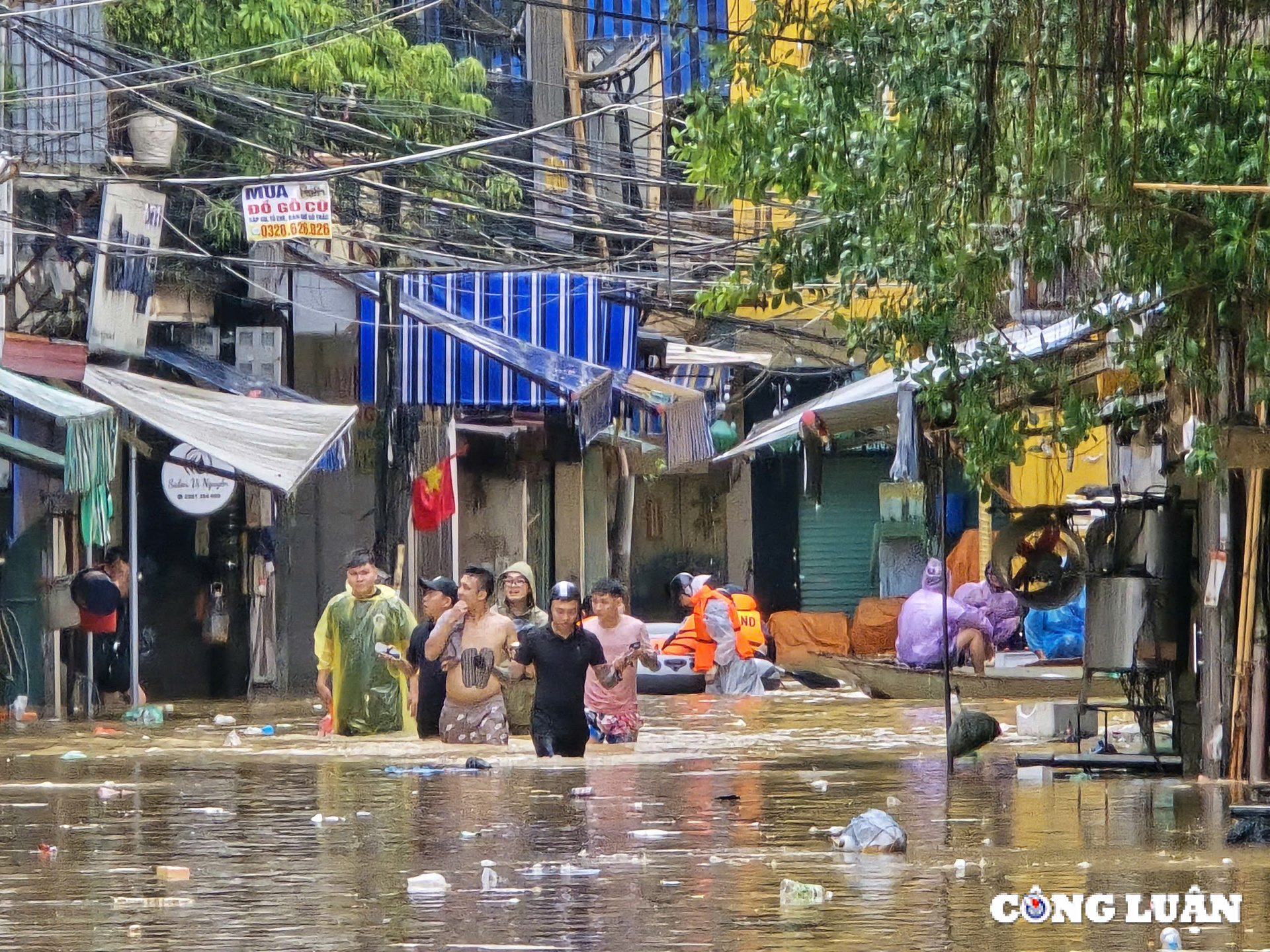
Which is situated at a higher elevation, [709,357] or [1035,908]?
[709,357]

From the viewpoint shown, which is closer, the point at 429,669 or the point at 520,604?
the point at 429,669

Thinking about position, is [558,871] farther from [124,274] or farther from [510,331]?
[510,331]

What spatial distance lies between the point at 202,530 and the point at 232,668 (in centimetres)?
167

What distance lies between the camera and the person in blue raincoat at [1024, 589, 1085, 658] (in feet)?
78.8

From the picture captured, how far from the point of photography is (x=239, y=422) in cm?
1906

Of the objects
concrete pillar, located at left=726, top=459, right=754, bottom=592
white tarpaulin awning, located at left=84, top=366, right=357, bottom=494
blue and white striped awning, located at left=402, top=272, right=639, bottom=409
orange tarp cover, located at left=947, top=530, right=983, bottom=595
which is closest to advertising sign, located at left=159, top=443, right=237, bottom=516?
white tarpaulin awning, located at left=84, top=366, right=357, bottom=494

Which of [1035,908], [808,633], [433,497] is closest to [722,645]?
[433,497]

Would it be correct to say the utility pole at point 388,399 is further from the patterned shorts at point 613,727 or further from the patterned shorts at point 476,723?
the patterned shorts at point 613,727

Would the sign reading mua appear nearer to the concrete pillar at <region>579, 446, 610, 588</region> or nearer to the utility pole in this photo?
the utility pole

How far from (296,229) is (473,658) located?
208 inches

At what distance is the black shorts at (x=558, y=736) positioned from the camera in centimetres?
1409

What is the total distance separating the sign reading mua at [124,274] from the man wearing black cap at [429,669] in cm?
610

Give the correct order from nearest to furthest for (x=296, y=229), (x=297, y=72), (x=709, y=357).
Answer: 1. (x=296, y=229)
2. (x=297, y=72)
3. (x=709, y=357)

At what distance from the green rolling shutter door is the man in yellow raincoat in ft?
55.3
